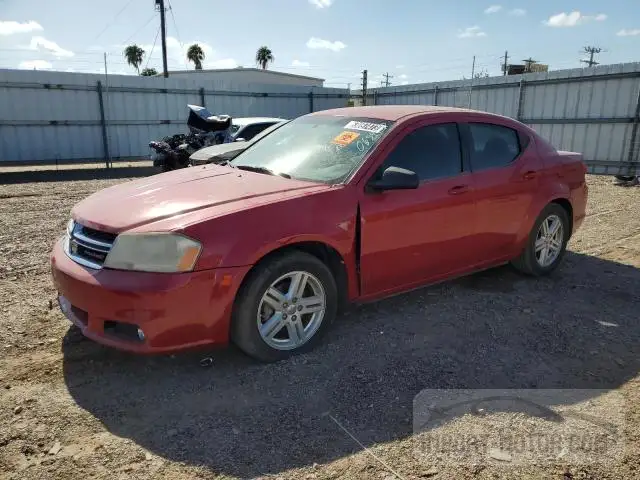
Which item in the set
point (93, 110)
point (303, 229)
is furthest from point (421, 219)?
point (93, 110)

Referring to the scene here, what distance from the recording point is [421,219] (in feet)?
12.6

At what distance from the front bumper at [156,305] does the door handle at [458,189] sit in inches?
75.7

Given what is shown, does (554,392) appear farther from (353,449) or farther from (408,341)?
(353,449)

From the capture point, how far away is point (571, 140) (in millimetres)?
13609

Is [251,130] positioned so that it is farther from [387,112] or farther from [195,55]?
[195,55]

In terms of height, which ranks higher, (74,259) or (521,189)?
(521,189)

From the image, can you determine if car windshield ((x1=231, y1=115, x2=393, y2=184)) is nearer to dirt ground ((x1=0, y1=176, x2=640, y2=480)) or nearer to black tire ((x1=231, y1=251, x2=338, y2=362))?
black tire ((x1=231, y1=251, x2=338, y2=362))

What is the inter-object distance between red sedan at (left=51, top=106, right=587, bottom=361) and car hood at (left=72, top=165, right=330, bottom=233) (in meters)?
0.01

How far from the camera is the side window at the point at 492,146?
4.35 m

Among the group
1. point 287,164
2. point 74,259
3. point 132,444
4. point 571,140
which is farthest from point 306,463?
point 571,140

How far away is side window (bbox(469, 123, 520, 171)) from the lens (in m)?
4.35

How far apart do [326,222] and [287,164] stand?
0.81m

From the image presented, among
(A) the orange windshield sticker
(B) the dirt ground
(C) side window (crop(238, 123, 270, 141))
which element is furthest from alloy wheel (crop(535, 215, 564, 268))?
(C) side window (crop(238, 123, 270, 141))

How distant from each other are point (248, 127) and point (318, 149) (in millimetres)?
7705
